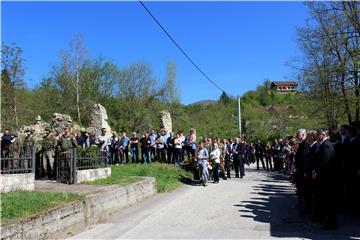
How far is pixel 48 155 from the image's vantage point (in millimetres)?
14258

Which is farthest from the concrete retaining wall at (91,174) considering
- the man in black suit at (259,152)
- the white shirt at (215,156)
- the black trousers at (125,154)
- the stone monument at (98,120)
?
the man in black suit at (259,152)

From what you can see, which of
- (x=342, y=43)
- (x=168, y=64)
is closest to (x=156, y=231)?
(x=342, y=43)

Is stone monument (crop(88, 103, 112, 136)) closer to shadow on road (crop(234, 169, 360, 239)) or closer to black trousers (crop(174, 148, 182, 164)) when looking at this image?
black trousers (crop(174, 148, 182, 164))

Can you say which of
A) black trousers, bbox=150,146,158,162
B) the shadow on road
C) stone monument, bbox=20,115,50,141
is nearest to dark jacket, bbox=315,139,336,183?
the shadow on road

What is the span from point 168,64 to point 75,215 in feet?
157

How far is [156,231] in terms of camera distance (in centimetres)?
848

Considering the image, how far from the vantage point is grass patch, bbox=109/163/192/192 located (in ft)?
52.2

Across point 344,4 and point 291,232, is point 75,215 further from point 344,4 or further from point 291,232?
point 344,4

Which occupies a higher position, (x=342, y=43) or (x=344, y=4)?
(x=344, y=4)

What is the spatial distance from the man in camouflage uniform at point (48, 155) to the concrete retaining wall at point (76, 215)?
305cm

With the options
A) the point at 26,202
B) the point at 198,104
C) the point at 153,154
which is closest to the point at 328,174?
the point at 26,202

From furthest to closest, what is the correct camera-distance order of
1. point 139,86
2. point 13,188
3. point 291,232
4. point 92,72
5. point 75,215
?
point 139,86 < point 92,72 < point 13,188 < point 75,215 < point 291,232

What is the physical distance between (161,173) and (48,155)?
16.5ft

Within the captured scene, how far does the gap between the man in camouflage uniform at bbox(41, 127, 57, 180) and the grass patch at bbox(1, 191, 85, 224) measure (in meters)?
4.18
